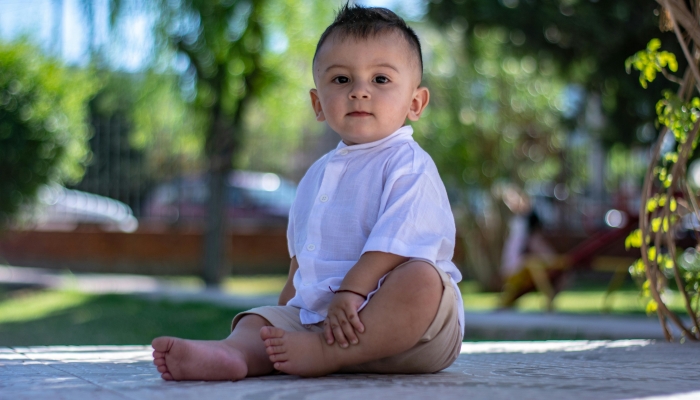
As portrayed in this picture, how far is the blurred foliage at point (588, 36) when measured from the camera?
7.25 metres

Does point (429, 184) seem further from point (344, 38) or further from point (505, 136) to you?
point (505, 136)

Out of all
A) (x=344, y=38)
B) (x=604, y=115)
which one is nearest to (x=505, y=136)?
(x=604, y=115)

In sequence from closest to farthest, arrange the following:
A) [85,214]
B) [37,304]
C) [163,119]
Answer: [37,304] < [163,119] < [85,214]

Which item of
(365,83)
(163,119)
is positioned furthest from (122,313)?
(365,83)

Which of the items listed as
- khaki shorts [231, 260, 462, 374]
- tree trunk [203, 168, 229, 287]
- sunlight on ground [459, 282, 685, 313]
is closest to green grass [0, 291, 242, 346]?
tree trunk [203, 168, 229, 287]

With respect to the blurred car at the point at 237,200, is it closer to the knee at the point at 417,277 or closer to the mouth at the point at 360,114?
the mouth at the point at 360,114

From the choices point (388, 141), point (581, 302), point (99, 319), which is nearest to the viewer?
point (388, 141)

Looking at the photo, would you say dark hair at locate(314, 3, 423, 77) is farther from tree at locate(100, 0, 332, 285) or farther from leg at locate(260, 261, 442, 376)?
tree at locate(100, 0, 332, 285)

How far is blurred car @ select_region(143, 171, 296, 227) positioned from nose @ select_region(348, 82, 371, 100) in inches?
375

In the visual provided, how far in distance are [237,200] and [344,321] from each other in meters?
11.7

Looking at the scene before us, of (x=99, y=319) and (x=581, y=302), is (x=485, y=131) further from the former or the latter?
(x=99, y=319)

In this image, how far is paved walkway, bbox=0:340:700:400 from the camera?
1.81 m

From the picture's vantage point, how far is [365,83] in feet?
7.60

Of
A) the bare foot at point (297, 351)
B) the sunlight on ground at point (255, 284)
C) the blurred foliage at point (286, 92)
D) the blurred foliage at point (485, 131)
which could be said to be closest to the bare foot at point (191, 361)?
the bare foot at point (297, 351)
